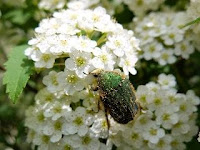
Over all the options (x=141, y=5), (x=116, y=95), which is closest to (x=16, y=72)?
(x=116, y=95)

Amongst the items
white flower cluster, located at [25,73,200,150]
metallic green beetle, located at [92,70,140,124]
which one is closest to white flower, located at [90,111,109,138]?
white flower cluster, located at [25,73,200,150]

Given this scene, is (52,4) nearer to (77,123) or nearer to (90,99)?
(90,99)

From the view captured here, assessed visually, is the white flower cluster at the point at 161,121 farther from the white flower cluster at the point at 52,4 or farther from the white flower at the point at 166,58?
the white flower cluster at the point at 52,4

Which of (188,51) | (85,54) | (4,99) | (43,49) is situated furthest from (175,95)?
(4,99)

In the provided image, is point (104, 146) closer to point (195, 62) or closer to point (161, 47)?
point (161, 47)

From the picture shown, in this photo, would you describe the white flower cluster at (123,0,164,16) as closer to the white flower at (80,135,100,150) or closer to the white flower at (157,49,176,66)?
the white flower at (157,49,176,66)

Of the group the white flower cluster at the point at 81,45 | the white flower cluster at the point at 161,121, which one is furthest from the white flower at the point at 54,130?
the white flower cluster at the point at 161,121

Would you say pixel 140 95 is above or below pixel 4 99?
above
